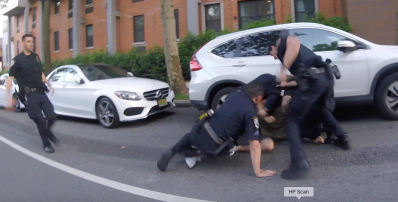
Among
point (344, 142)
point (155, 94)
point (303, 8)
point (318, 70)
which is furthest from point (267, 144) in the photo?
point (303, 8)

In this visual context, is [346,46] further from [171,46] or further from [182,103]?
[171,46]

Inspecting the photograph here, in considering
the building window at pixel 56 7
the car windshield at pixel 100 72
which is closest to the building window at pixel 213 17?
the car windshield at pixel 100 72

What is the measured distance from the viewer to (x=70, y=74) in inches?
383

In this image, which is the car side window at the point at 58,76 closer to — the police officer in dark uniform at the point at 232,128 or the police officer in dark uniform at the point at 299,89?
the police officer in dark uniform at the point at 232,128

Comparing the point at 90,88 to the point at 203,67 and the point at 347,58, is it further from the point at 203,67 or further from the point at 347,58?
the point at 347,58

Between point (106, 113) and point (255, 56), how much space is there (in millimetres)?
3548

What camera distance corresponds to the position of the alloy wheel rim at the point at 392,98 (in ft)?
21.2

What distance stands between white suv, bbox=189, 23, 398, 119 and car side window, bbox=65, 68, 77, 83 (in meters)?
3.58

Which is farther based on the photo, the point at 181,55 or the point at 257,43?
the point at 181,55

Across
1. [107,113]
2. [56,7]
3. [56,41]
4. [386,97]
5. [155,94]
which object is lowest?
[107,113]

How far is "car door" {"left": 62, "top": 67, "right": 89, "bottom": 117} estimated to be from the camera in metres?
9.02

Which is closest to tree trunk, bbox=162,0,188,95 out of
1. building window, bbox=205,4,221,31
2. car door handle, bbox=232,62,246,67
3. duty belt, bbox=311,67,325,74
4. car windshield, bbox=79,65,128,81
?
car windshield, bbox=79,65,128,81

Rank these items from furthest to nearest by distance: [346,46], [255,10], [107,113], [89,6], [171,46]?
1. [89,6]
2. [255,10]
3. [171,46]
4. [107,113]
5. [346,46]

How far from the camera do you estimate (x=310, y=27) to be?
265 inches
